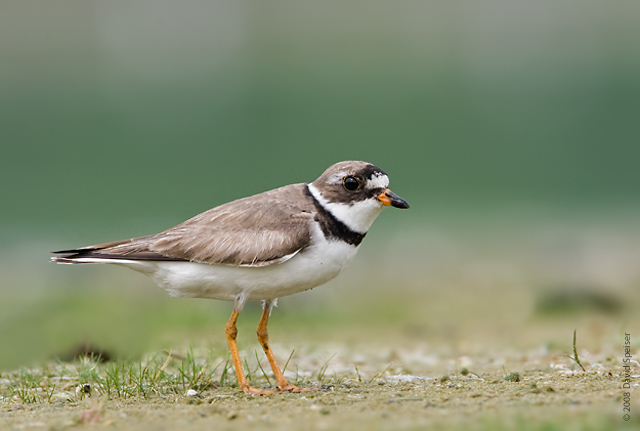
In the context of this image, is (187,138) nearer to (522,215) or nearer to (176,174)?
(176,174)

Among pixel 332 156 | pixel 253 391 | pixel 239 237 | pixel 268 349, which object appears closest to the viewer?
pixel 253 391

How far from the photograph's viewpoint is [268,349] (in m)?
6.55

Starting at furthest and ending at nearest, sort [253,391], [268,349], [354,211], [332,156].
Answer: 1. [332,156]
2. [268,349]
3. [354,211]
4. [253,391]

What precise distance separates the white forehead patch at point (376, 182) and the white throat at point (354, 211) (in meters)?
0.10

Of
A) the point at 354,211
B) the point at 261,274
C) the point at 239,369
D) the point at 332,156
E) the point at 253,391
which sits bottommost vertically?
the point at 253,391

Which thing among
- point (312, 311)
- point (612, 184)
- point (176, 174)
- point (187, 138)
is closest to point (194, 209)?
point (176, 174)

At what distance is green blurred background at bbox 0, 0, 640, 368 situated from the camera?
11.7 m

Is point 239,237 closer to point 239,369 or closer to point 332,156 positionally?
point 239,369

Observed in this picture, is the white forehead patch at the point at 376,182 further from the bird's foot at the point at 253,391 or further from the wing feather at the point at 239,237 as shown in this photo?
the bird's foot at the point at 253,391

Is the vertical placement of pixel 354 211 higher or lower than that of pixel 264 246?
higher

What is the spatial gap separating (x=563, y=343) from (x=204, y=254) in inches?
163

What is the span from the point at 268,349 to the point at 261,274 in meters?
0.74

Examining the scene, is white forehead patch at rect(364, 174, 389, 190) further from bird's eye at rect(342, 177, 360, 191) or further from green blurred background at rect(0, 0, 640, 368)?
green blurred background at rect(0, 0, 640, 368)

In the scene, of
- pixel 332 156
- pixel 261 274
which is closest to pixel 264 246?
pixel 261 274
